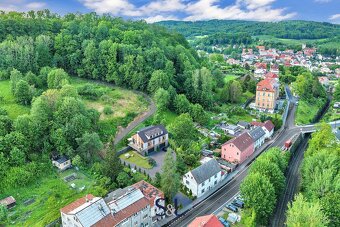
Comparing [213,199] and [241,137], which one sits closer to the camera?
[213,199]

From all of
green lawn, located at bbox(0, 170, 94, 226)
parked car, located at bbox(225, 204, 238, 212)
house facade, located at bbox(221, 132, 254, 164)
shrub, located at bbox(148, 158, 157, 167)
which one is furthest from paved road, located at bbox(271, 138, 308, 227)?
green lawn, located at bbox(0, 170, 94, 226)

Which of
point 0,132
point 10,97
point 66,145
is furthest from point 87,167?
point 10,97

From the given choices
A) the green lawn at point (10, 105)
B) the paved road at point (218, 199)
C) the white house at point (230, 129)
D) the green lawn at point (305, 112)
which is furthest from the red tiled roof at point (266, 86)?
the green lawn at point (10, 105)

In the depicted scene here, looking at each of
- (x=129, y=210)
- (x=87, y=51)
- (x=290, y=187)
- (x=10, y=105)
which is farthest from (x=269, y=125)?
(x=10, y=105)

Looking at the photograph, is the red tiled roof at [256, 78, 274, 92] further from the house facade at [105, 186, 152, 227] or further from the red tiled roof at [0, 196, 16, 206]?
the red tiled roof at [0, 196, 16, 206]

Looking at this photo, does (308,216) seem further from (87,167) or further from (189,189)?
(87,167)

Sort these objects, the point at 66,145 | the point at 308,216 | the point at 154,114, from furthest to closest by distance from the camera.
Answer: the point at 154,114, the point at 66,145, the point at 308,216

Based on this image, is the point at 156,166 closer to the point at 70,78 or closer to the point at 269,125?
the point at 269,125
